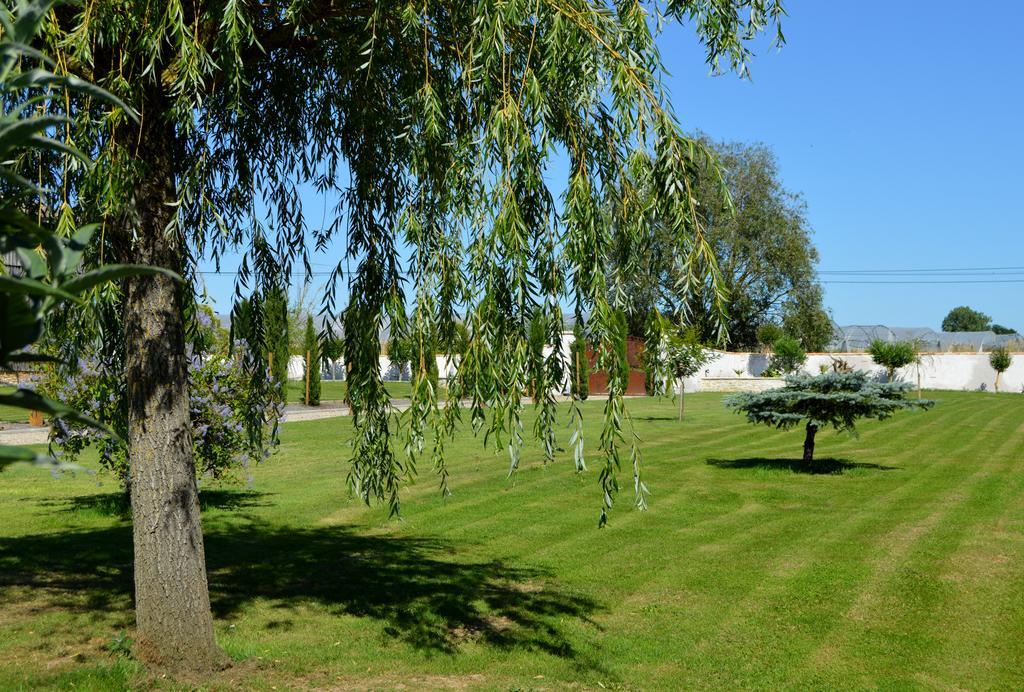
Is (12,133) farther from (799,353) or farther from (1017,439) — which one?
(799,353)

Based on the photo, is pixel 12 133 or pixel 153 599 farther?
pixel 153 599

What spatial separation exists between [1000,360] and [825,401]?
3222 centimetres

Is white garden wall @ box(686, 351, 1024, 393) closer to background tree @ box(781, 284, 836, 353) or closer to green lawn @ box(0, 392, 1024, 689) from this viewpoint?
background tree @ box(781, 284, 836, 353)

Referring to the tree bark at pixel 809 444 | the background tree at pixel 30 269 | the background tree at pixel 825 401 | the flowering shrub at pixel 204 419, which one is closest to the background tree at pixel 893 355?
the tree bark at pixel 809 444

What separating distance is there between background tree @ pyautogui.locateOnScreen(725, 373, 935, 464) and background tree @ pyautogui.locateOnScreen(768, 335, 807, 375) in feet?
80.3

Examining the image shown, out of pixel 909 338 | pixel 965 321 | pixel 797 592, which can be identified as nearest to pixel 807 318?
pixel 909 338

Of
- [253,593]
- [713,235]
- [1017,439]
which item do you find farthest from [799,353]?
[253,593]

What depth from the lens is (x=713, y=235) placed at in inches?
1724

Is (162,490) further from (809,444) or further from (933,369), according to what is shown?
(933,369)

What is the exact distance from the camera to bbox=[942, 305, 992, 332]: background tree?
11369cm

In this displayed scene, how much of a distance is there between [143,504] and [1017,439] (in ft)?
67.9

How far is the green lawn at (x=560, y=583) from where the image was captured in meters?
5.93

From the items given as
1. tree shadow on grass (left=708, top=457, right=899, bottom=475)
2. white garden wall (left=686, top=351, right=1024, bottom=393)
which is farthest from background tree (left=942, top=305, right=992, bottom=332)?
tree shadow on grass (left=708, top=457, right=899, bottom=475)

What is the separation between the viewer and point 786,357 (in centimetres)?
4022
